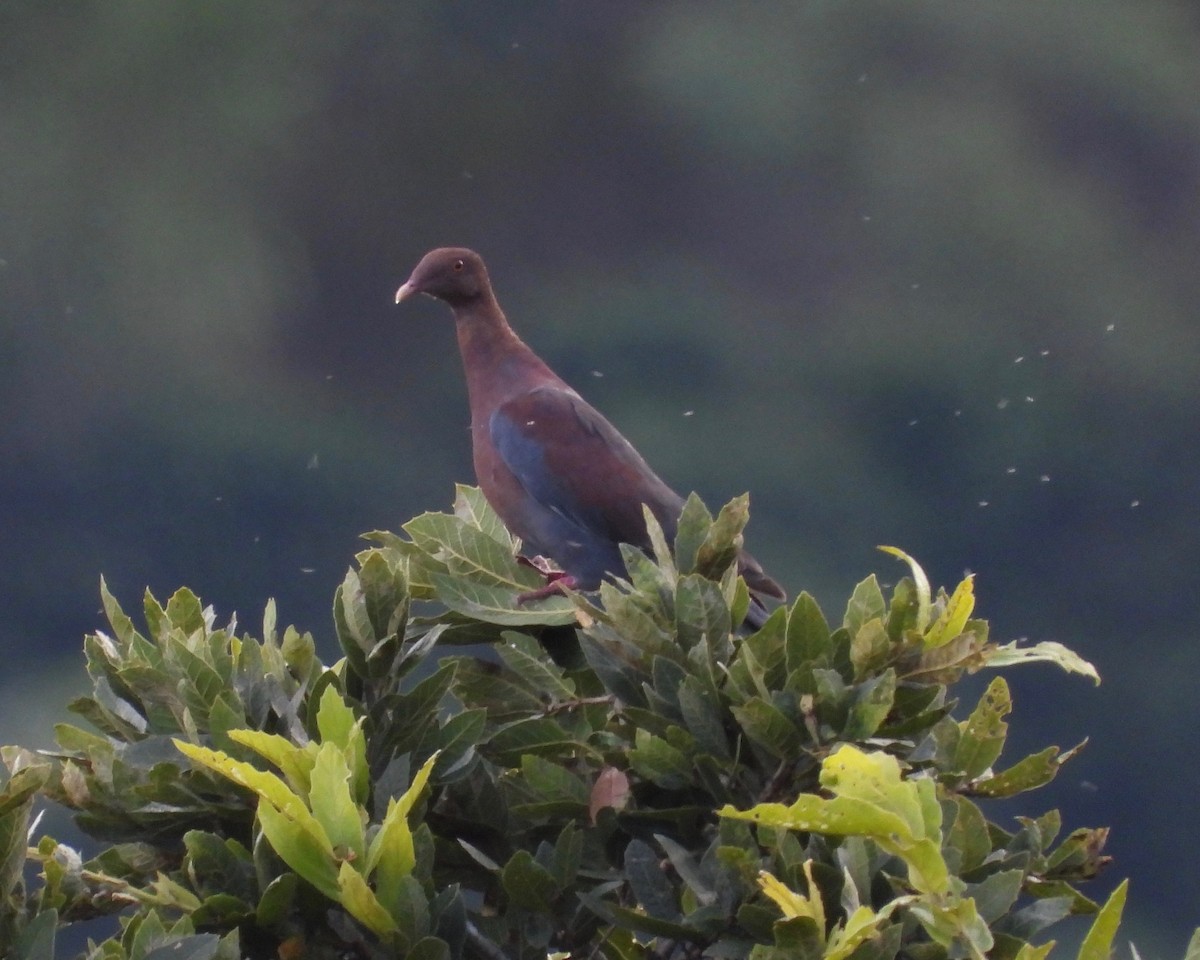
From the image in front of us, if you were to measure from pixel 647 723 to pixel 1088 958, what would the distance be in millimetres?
365

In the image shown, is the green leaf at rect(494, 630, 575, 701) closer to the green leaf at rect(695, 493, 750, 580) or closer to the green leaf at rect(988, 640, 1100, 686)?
the green leaf at rect(695, 493, 750, 580)

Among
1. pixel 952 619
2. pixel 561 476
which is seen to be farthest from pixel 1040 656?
pixel 561 476

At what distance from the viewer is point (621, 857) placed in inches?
52.7

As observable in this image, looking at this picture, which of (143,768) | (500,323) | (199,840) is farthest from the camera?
(500,323)

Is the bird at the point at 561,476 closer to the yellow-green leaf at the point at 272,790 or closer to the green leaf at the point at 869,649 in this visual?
the green leaf at the point at 869,649

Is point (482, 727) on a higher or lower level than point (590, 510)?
lower

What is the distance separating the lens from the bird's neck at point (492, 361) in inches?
105

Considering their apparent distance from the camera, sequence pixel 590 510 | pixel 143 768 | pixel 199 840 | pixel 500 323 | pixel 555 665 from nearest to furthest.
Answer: pixel 199 840, pixel 143 768, pixel 555 665, pixel 590 510, pixel 500 323

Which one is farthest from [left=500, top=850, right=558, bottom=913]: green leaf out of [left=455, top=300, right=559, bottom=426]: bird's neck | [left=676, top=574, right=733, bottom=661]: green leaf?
[left=455, top=300, right=559, bottom=426]: bird's neck

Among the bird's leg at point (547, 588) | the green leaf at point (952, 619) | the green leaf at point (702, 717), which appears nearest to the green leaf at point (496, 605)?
the bird's leg at point (547, 588)

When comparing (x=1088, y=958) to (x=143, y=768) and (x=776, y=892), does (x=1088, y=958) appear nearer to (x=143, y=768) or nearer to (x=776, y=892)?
(x=776, y=892)

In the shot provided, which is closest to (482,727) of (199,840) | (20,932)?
(199,840)

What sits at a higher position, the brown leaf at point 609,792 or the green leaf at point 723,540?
the green leaf at point 723,540

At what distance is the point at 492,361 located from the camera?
8.93 feet
